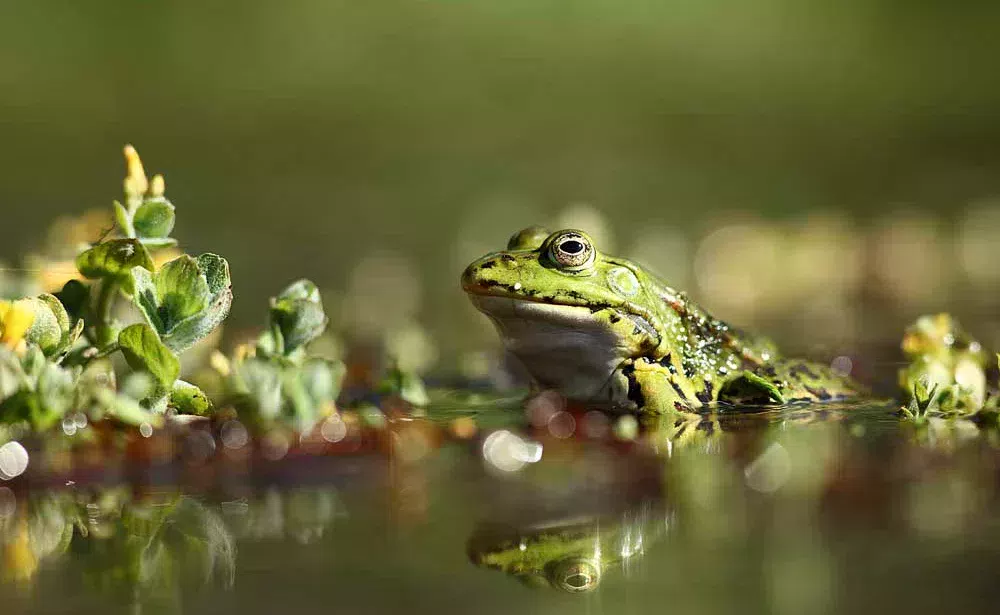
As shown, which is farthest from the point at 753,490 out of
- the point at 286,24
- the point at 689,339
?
the point at 286,24

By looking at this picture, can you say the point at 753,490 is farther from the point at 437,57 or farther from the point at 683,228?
the point at 437,57

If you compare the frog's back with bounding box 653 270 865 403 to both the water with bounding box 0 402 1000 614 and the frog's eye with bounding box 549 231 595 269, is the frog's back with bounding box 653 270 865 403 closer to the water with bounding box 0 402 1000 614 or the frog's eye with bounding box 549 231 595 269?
the frog's eye with bounding box 549 231 595 269

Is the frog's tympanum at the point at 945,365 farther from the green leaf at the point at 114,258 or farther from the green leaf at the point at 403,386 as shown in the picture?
the green leaf at the point at 114,258

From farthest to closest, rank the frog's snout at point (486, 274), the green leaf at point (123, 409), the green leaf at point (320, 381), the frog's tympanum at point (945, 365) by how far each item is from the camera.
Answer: the frog's snout at point (486, 274) → the frog's tympanum at point (945, 365) → the green leaf at point (320, 381) → the green leaf at point (123, 409)

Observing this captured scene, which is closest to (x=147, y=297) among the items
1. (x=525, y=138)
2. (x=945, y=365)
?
(x=945, y=365)

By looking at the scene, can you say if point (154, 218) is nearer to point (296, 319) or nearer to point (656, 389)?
point (296, 319)

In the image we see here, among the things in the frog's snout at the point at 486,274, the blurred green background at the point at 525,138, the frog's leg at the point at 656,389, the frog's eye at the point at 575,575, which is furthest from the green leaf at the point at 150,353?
the blurred green background at the point at 525,138
